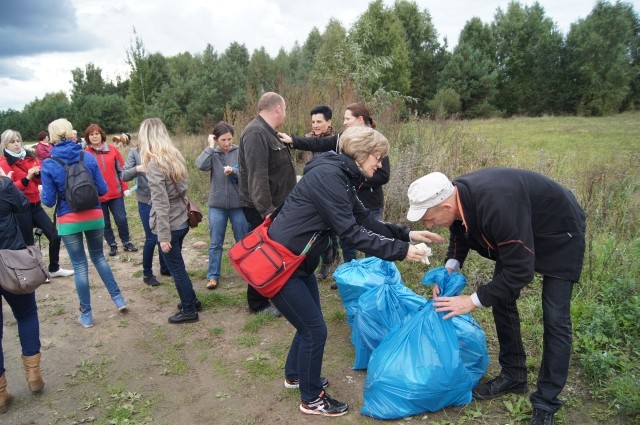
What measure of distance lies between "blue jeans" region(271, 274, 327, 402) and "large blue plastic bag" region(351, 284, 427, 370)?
1.65 ft

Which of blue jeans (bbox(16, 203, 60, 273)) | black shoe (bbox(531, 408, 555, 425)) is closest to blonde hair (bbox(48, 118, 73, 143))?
blue jeans (bbox(16, 203, 60, 273))

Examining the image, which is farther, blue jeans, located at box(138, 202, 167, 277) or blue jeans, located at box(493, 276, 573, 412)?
blue jeans, located at box(138, 202, 167, 277)

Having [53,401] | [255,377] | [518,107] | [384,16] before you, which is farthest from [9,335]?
[518,107]

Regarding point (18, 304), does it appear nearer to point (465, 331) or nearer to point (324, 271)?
point (324, 271)

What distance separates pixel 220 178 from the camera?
183 inches

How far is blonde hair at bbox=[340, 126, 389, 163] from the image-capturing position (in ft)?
8.09

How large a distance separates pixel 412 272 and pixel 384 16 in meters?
25.8

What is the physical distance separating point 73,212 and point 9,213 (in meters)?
0.83

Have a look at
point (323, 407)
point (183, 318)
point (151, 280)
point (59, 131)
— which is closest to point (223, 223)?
point (183, 318)

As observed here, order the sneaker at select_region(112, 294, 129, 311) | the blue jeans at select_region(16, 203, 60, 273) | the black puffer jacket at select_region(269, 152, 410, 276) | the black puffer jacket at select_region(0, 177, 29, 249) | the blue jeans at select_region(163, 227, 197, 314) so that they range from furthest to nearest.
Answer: the sneaker at select_region(112, 294, 129, 311), the blue jeans at select_region(163, 227, 197, 314), the blue jeans at select_region(16, 203, 60, 273), the black puffer jacket at select_region(0, 177, 29, 249), the black puffer jacket at select_region(269, 152, 410, 276)

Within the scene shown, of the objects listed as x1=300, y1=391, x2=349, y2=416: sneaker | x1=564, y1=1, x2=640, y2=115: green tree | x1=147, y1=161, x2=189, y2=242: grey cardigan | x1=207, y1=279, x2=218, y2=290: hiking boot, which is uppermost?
x1=564, y1=1, x2=640, y2=115: green tree

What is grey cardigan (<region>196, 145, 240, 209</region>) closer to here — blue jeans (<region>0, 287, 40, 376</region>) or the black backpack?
the black backpack

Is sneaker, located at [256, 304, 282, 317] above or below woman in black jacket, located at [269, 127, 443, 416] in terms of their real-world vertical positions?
below

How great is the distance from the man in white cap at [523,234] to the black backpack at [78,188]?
2.91 m
